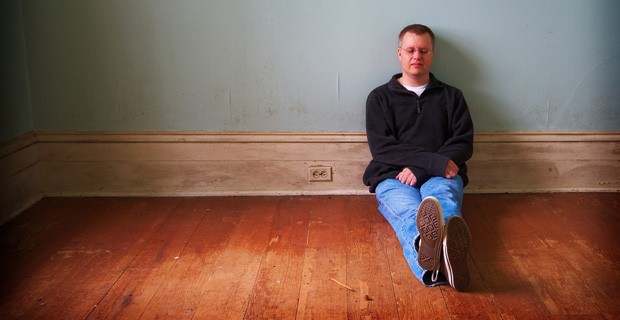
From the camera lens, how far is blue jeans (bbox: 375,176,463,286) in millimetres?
2318

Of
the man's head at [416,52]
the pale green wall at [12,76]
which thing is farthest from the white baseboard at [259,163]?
the man's head at [416,52]

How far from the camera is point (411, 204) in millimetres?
2539

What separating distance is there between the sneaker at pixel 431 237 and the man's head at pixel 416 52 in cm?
84

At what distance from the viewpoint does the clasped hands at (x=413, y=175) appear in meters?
2.72

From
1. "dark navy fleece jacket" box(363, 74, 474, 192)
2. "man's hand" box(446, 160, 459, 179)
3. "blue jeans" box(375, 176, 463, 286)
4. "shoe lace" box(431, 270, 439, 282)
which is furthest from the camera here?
"dark navy fleece jacket" box(363, 74, 474, 192)

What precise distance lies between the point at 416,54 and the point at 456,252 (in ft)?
3.31

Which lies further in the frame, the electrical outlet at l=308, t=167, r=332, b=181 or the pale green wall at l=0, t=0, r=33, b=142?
the electrical outlet at l=308, t=167, r=332, b=181

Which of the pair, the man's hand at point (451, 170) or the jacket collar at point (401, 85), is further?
the jacket collar at point (401, 85)

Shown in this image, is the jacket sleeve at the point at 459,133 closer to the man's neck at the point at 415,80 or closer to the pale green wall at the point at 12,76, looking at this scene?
the man's neck at the point at 415,80

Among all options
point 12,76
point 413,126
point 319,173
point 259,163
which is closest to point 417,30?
point 413,126

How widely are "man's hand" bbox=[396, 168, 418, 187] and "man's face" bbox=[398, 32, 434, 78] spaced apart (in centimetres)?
43

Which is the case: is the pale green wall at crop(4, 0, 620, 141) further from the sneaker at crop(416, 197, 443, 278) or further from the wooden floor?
the sneaker at crop(416, 197, 443, 278)

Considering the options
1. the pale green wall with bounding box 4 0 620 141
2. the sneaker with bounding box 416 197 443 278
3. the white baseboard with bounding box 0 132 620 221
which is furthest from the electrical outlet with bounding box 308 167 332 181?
the sneaker with bounding box 416 197 443 278

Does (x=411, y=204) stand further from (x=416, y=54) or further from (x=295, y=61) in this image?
(x=295, y=61)
